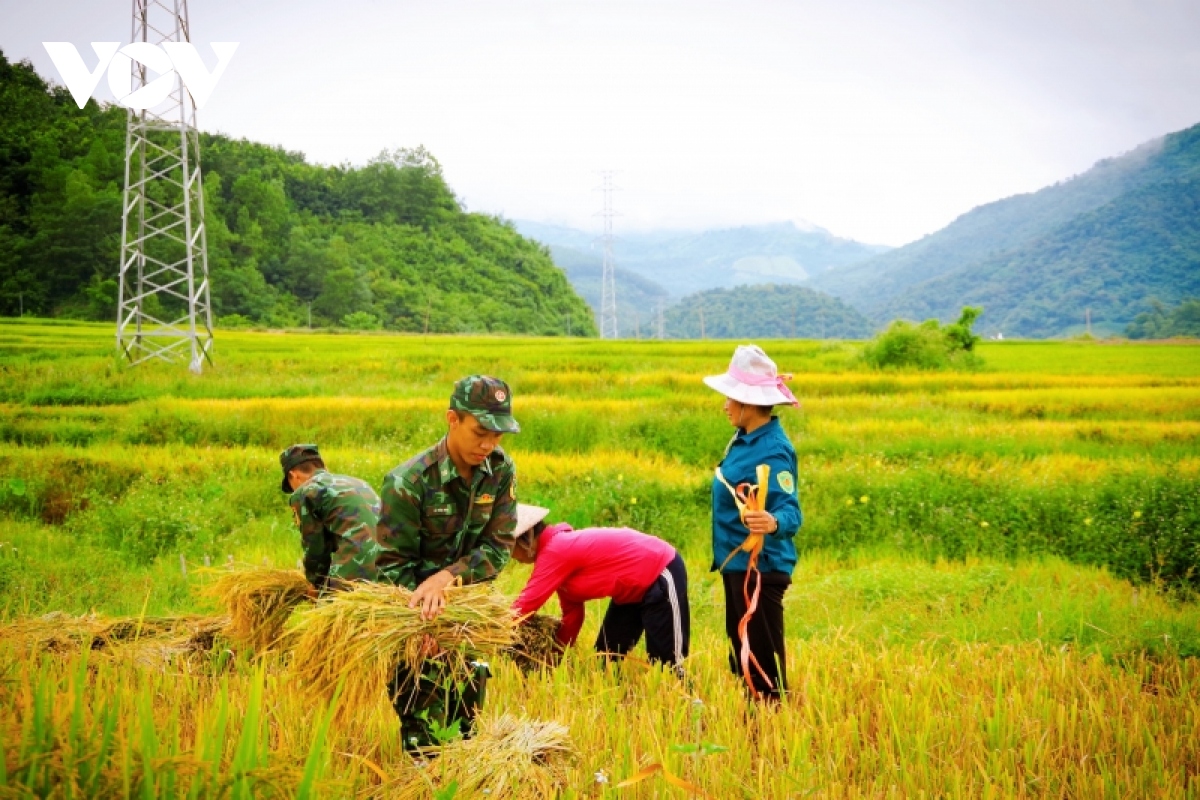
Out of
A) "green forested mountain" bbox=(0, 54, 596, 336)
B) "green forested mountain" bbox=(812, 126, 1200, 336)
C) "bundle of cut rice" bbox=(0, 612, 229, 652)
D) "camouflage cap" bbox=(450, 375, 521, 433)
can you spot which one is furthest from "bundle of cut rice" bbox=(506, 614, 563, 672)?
"green forested mountain" bbox=(812, 126, 1200, 336)

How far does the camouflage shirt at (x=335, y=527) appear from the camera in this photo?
380 centimetres

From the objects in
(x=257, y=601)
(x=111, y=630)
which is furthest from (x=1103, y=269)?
(x=111, y=630)

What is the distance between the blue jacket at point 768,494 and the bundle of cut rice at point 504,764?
44.9 inches

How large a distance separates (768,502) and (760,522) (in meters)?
0.24

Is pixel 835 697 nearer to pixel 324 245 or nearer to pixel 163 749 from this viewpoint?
pixel 163 749

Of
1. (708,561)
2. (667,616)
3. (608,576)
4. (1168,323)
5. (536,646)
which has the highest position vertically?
(1168,323)

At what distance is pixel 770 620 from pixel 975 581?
9.80 ft

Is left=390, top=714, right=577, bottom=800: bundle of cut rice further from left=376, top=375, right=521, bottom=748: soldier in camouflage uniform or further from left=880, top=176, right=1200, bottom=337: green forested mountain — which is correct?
left=880, top=176, right=1200, bottom=337: green forested mountain

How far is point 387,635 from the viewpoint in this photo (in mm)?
2725

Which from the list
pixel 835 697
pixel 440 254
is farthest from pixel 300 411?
pixel 440 254

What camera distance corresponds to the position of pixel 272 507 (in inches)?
320

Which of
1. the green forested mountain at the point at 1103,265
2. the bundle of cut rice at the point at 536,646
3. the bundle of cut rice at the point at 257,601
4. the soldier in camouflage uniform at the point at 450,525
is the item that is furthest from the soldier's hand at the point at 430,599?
the green forested mountain at the point at 1103,265

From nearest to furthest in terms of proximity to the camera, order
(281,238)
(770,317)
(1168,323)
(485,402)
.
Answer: (485,402) → (1168,323) → (281,238) → (770,317)

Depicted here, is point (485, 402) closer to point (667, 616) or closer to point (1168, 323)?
point (667, 616)
